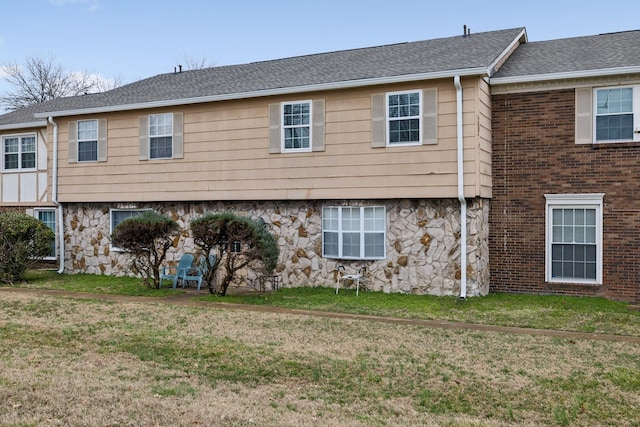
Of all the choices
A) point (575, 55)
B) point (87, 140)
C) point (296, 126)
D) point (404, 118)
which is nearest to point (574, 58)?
point (575, 55)

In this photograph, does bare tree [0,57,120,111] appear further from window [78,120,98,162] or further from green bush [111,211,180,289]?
green bush [111,211,180,289]

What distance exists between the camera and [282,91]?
14.1 metres

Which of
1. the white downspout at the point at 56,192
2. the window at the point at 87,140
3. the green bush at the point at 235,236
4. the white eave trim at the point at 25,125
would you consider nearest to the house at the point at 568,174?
the green bush at the point at 235,236

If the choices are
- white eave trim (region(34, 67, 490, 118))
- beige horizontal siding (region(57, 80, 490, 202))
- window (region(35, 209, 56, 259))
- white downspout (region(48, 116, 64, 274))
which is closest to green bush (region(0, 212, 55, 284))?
white downspout (region(48, 116, 64, 274))

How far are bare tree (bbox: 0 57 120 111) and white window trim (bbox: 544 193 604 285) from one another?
112ft

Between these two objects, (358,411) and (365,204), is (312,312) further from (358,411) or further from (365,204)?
(358,411)

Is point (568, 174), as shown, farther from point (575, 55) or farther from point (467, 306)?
point (467, 306)

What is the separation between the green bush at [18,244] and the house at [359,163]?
1.40 meters

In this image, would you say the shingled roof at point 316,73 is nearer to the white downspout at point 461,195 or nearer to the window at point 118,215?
the white downspout at point 461,195

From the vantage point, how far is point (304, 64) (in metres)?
16.8

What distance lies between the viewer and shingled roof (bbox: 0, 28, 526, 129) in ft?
43.3

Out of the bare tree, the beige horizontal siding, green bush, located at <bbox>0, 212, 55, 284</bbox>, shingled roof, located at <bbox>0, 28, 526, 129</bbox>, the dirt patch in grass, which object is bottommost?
the dirt patch in grass

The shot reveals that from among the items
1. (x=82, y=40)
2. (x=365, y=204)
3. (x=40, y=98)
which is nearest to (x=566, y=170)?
(x=365, y=204)

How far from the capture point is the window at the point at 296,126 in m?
14.2
